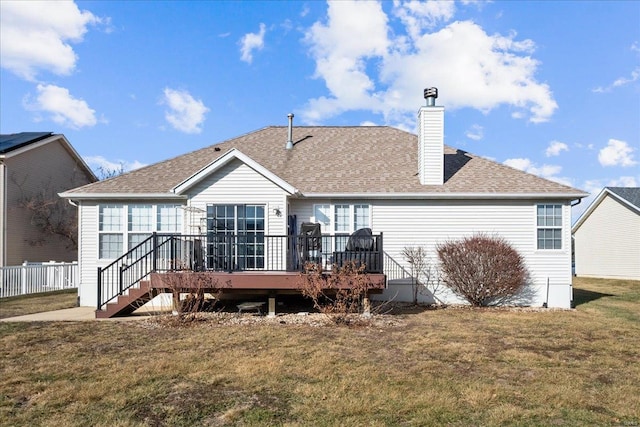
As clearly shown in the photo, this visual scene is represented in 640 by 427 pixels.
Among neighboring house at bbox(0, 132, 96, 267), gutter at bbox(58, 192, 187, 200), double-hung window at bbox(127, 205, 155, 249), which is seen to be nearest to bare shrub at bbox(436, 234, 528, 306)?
gutter at bbox(58, 192, 187, 200)

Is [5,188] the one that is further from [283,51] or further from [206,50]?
[283,51]

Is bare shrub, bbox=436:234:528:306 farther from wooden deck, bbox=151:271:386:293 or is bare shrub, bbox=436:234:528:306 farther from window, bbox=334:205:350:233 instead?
wooden deck, bbox=151:271:386:293

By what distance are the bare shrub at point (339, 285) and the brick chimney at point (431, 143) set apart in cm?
472

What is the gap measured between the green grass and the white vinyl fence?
0.70 metres

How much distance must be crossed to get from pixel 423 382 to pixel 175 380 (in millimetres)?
3362

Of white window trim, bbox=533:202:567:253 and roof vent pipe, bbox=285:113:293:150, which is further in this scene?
roof vent pipe, bbox=285:113:293:150

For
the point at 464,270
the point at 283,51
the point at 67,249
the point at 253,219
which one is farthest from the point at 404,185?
the point at 67,249

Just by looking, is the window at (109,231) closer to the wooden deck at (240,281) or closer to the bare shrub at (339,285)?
the wooden deck at (240,281)

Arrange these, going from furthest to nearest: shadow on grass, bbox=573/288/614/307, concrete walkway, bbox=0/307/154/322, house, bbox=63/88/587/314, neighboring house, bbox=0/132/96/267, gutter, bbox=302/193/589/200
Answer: neighboring house, bbox=0/132/96/267 < shadow on grass, bbox=573/288/614/307 < gutter, bbox=302/193/589/200 < house, bbox=63/88/587/314 < concrete walkway, bbox=0/307/154/322

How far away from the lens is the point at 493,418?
4.65m

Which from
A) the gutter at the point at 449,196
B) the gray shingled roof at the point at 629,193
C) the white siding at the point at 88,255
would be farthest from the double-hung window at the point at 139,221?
the gray shingled roof at the point at 629,193

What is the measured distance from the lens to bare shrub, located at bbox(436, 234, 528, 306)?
1215 centimetres

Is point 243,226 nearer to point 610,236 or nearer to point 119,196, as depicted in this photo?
point 119,196

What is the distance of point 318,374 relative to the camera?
20.0 feet
